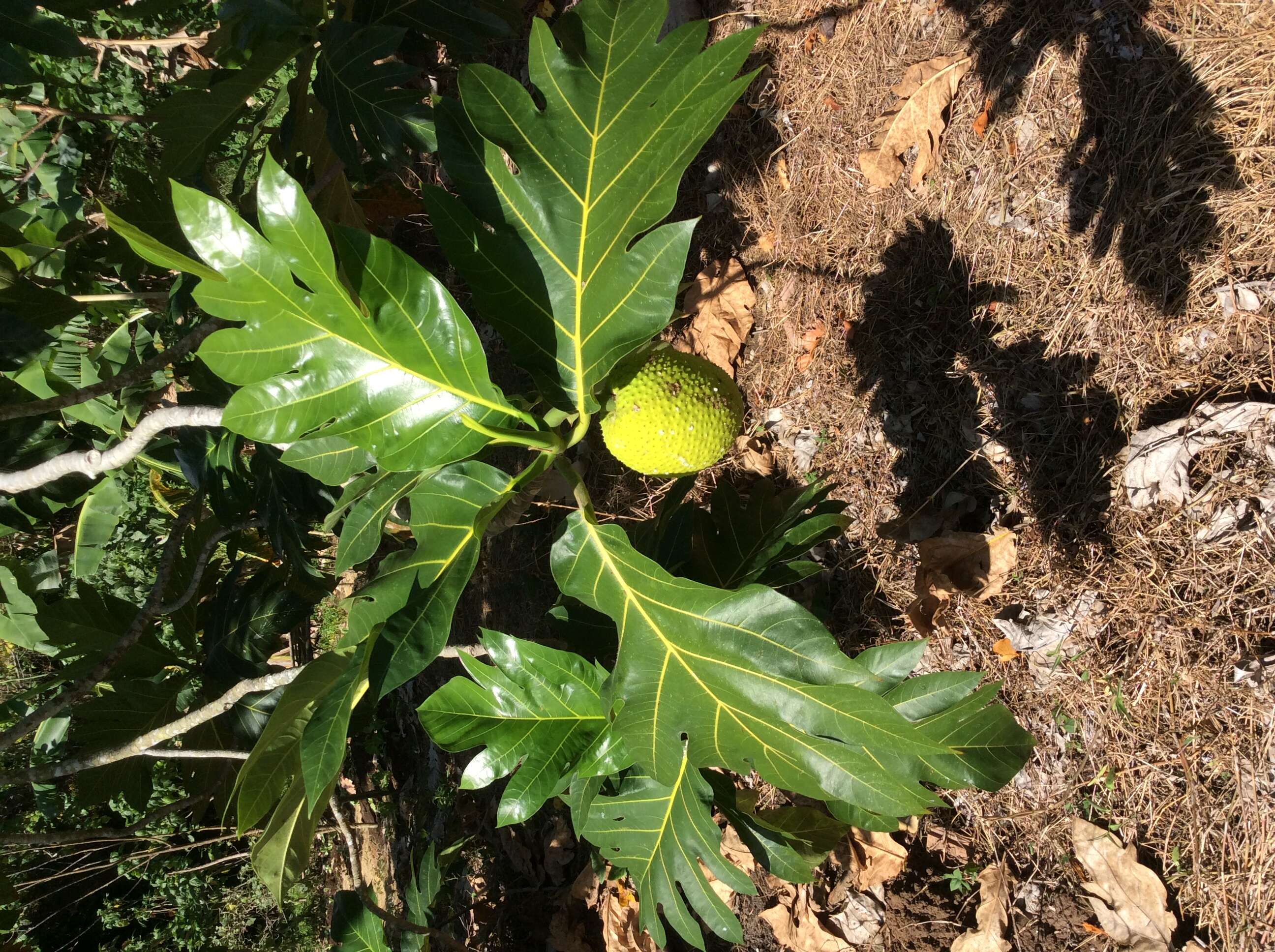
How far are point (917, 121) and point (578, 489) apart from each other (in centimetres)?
186

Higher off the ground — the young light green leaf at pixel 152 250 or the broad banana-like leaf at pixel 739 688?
the young light green leaf at pixel 152 250

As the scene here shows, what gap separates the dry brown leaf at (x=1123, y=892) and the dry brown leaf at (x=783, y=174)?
224 centimetres

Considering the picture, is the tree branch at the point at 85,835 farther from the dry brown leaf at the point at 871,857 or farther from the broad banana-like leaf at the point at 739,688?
the dry brown leaf at the point at 871,857

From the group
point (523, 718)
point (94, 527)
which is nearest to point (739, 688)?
point (523, 718)

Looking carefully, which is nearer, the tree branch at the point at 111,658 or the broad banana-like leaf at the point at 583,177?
the broad banana-like leaf at the point at 583,177

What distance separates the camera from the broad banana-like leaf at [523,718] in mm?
1739

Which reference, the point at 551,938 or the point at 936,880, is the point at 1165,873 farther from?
the point at 551,938

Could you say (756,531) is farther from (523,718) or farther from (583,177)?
(583,177)

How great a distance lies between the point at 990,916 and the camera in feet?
7.53

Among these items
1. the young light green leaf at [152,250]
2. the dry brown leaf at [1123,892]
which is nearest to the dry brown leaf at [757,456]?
the dry brown leaf at [1123,892]

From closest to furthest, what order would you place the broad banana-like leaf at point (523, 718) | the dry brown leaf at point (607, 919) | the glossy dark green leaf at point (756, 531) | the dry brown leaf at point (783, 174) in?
the broad banana-like leaf at point (523, 718) < the glossy dark green leaf at point (756, 531) < the dry brown leaf at point (607, 919) < the dry brown leaf at point (783, 174)

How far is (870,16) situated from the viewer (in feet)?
8.95

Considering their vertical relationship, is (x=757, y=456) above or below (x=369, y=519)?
below

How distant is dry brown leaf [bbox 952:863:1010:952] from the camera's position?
227cm
